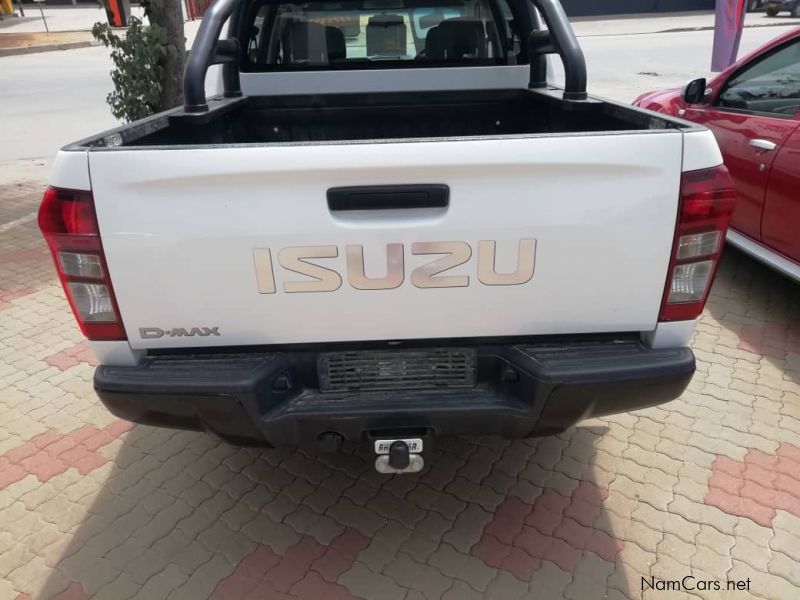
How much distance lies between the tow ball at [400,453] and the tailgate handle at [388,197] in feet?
2.53

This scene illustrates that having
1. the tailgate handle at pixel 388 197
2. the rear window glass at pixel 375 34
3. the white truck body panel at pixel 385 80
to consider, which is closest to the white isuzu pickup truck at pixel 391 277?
the tailgate handle at pixel 388 197

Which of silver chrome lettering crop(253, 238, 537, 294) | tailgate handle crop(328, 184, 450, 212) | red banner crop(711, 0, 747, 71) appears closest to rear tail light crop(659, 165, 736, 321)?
silver chrome lettering crop(253, 238, 537, 294)

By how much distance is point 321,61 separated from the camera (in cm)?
378

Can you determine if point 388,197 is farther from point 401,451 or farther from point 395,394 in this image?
point 401,451

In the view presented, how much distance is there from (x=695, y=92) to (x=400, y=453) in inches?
152

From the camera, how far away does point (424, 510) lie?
258cm

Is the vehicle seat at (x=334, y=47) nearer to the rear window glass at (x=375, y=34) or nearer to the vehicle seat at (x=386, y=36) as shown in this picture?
the rear window glass at (x=375, y=34)

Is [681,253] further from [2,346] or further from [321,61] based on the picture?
[2,346]

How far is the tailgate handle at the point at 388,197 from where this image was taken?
5.86ft

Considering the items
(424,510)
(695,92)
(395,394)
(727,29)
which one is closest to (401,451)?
(395,394)

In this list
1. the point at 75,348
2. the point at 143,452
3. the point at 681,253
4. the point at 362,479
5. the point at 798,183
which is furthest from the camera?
the point at 75,348

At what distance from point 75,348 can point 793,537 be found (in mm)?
4118

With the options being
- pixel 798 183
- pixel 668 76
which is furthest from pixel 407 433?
pixel 668 76

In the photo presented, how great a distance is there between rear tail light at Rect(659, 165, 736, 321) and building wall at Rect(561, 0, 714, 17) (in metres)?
33.7
